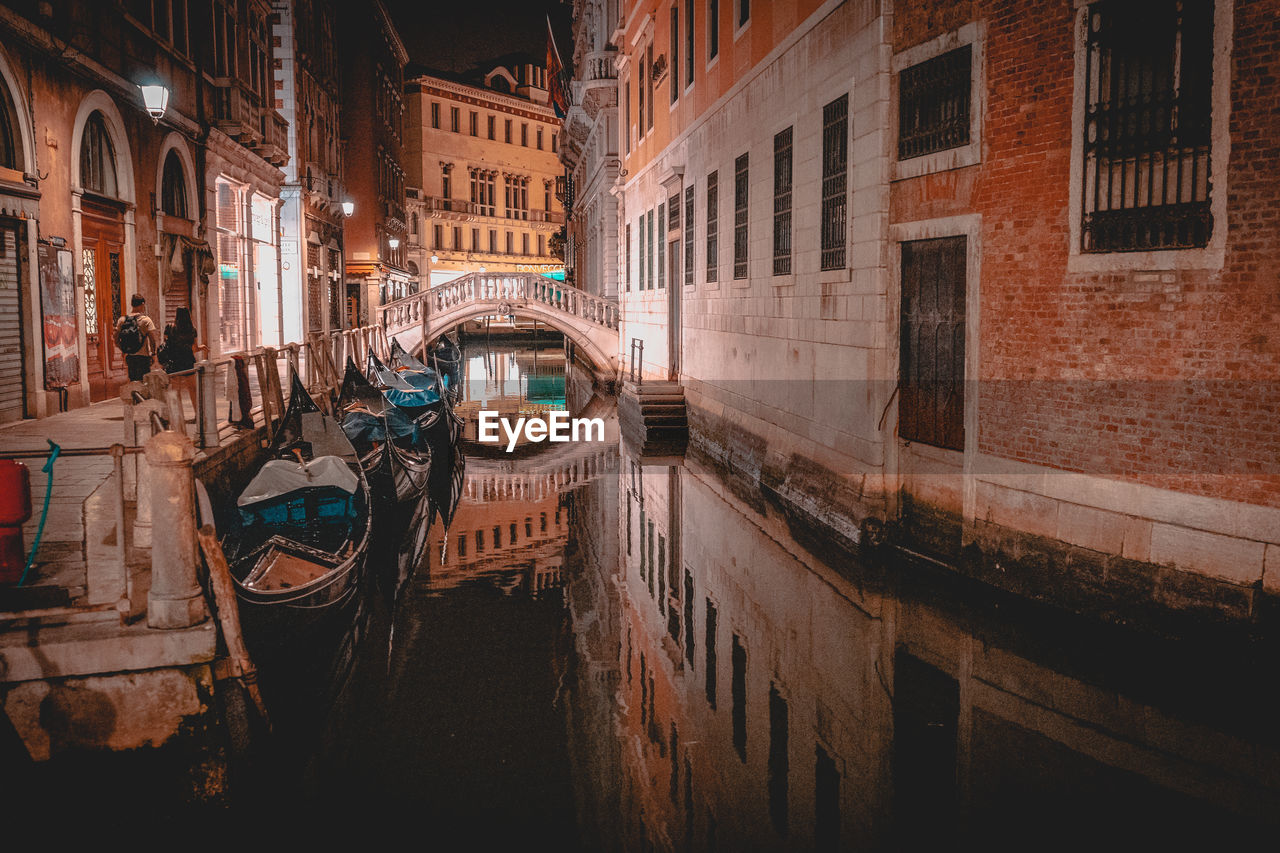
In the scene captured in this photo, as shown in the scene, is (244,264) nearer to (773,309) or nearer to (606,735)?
(773,309)

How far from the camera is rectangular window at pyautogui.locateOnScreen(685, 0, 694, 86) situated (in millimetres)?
16719

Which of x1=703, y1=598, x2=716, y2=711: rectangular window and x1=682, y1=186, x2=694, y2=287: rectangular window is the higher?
x1=682, y1=186, x2=694, y2=287: rectangular window

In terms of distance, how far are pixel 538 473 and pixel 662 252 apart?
6817mm

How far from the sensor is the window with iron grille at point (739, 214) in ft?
45.4

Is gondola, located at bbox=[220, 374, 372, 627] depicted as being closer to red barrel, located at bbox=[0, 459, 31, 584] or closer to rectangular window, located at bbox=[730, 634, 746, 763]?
red barrel, located at bbox=[0, 459, 31, 584]

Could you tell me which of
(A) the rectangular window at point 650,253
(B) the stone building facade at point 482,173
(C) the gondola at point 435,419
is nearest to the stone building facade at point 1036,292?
(C) the gondola at point 435,419

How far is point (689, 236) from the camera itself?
56.9ft

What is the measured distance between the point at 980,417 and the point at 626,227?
17.3 metres

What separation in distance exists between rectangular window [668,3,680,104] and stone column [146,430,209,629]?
14480 millimetres

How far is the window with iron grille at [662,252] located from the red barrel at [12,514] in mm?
14499

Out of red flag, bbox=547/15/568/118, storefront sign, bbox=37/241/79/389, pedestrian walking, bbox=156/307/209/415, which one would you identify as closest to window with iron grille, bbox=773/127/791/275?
pedestrian walking, bbox=156/307/209/415

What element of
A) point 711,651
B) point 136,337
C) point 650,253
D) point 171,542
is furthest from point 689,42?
point 171,542

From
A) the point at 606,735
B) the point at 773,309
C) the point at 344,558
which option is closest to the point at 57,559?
the point at 344,558

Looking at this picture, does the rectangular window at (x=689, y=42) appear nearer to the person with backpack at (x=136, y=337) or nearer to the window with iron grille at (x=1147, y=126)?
the person with backpack at (x=136, y=337)
